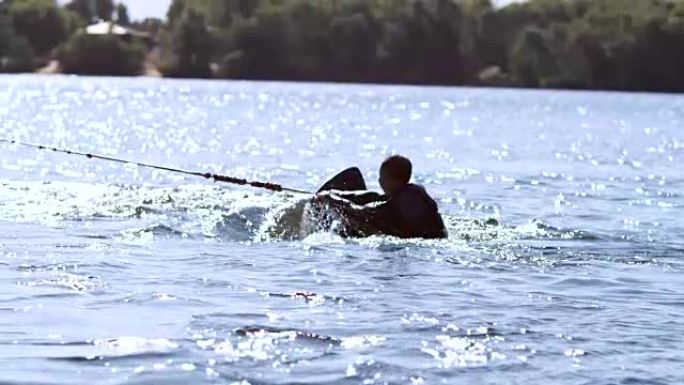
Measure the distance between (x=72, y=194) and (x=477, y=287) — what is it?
11332 mm

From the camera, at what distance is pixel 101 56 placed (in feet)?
538

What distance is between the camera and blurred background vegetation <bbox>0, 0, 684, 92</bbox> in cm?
14538

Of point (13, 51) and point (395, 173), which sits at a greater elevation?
point (13, 51)

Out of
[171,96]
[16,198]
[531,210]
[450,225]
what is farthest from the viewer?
[171,96]

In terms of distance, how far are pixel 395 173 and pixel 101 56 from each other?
486ft

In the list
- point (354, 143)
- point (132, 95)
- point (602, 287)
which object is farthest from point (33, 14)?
point (602, 287)

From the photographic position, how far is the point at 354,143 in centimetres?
5069

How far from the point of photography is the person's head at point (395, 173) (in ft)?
60.4

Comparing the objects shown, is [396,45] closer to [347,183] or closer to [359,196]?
[347,183]

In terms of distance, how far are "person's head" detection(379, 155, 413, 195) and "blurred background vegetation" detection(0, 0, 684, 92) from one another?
413 ft

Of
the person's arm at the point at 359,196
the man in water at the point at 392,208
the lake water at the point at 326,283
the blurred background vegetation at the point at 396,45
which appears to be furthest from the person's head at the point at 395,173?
the blurred background vegetation at the point at 396,45

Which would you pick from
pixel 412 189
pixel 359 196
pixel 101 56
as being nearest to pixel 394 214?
pixel 412 189

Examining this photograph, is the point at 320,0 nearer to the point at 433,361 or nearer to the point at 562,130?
the point at 562,130

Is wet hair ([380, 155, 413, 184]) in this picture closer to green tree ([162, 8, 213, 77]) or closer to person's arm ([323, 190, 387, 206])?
person's arm ([323, 190, 387, 206])
